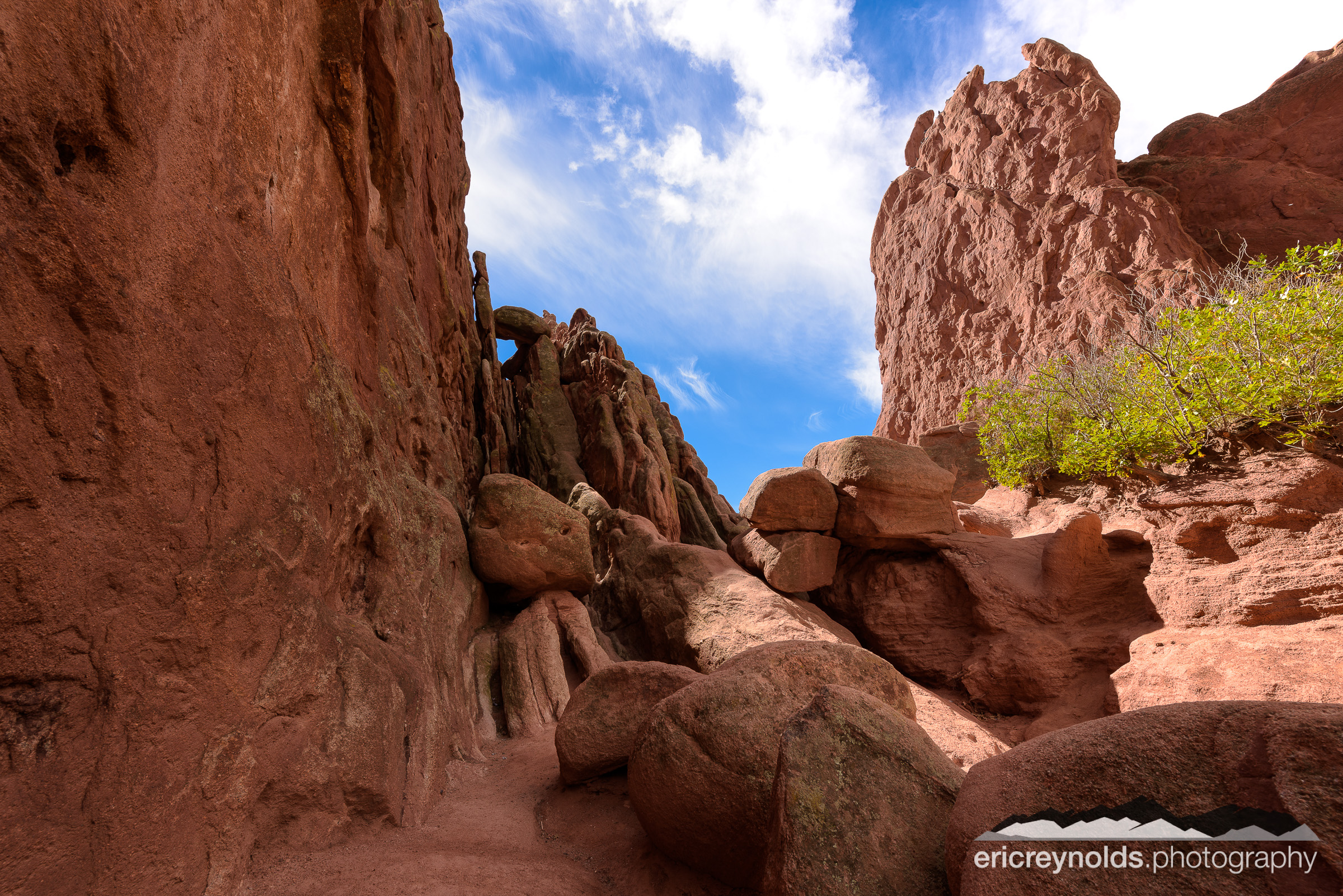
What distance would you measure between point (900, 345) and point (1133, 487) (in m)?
20.5

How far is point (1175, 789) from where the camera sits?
2.24 metres

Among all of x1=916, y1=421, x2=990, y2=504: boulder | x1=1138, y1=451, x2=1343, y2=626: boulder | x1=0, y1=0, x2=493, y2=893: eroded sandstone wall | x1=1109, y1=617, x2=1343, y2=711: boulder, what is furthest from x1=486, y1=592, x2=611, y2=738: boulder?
x1=916, y1=421, x2=990, y2=504: boulder

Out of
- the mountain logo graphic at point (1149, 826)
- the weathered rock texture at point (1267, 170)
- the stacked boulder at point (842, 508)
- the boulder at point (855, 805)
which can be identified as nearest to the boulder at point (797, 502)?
the stacked boulder at point (842, 508)

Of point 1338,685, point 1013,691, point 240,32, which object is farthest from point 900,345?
point 240,32

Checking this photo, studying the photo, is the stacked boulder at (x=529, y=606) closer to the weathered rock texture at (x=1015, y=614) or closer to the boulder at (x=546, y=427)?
the boulder at (x=546, y=427)

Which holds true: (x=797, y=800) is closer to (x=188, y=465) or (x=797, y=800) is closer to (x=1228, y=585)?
(x=188, y=465)

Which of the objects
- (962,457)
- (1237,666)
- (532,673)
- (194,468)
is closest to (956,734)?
(1237,666)

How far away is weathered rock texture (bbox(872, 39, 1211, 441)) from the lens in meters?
22.3

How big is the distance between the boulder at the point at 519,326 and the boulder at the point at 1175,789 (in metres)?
19.8

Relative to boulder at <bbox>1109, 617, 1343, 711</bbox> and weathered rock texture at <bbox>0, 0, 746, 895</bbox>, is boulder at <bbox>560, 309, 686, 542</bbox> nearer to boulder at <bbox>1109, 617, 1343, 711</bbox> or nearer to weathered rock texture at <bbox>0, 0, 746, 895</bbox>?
weathered rock texture at <bbox>0, 0, 746, 895</bbox>

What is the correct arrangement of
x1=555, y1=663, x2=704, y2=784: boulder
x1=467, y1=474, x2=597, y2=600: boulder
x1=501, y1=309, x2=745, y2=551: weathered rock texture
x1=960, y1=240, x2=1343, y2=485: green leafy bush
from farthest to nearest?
x1=501, y1=309, x2=745, y2=551: weathered rock texture, x1=467, y1=474, x2=597, y2=600: boulder, x1=960, y1=240, x2=1343, y2=485: green leafy bush, x1=555, y1=663, x2=704, y2=784: boulder

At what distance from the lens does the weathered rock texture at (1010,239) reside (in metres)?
22.3

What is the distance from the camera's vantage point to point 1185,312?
1057 centimetres

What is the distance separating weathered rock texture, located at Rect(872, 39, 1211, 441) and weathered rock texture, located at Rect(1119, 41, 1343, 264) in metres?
2.60
